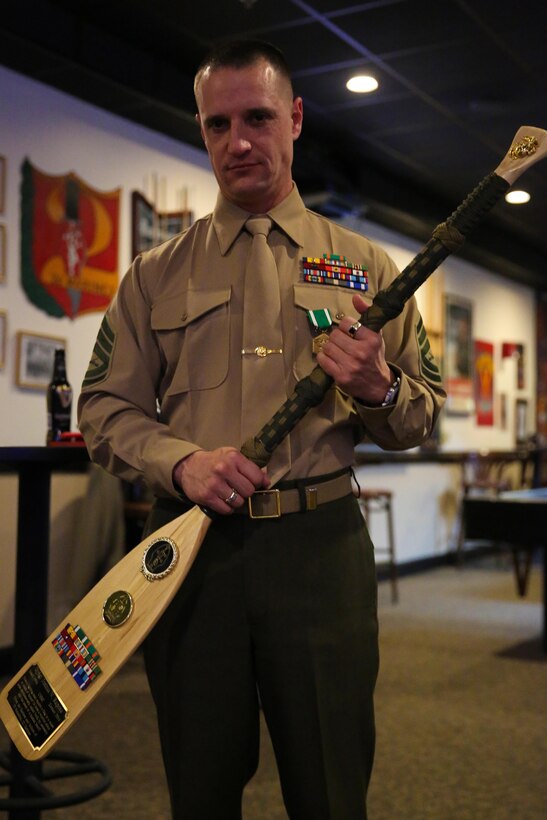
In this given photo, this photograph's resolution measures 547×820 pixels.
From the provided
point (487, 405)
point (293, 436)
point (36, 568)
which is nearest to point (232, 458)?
point (293, 436)

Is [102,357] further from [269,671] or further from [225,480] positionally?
[269,671]

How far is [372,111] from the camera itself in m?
5.34

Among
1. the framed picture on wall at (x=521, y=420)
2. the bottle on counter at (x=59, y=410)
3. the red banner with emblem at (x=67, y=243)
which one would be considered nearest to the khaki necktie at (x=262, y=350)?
the bottle on counter at (x=59, y=410)

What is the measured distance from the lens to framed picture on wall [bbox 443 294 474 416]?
8.12m

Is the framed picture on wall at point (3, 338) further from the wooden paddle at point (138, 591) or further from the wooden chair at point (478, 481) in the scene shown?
the wooden chair at point (478, 481)

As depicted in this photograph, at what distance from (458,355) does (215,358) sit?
7.03 metres

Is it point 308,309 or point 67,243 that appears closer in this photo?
point 308,309

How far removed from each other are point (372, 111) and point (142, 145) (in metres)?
1.37

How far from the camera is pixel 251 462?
136cm

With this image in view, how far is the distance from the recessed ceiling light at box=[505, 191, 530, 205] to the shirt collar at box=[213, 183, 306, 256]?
5.64 metres

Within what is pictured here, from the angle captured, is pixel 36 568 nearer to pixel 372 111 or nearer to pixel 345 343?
pixel 345 343

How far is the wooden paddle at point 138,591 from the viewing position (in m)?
1.38

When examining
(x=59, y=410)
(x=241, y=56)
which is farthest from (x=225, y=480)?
(x=59, y=410)

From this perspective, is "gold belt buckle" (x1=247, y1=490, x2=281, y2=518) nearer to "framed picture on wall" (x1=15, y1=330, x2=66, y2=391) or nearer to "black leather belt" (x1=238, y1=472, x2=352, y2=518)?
"black leather belt" (x1=238, y1=472, x2=352, y2=518)
